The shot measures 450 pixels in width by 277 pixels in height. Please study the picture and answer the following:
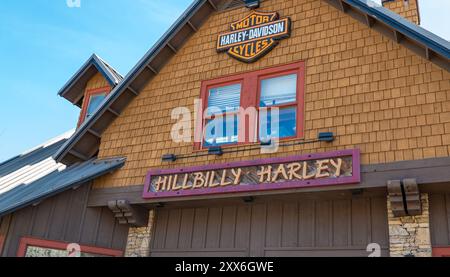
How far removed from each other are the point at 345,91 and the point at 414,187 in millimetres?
2598

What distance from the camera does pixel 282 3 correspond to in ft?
39.9

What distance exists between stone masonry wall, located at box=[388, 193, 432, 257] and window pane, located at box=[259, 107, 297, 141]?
2.87m

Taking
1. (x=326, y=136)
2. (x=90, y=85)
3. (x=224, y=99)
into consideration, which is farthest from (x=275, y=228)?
(x=90, y=85)

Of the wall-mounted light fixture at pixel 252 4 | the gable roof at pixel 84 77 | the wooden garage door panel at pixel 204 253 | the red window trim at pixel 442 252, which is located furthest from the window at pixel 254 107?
the gable roof at pixel 84 77

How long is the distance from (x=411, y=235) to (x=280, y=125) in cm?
361

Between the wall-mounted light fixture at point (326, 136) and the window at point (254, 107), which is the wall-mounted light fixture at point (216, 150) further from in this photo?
the wall-mounted light fixture at point (326, 136)

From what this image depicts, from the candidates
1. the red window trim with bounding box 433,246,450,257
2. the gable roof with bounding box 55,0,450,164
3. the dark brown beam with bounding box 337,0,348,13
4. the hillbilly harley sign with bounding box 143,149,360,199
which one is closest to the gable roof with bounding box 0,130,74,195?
the gable roof with bounding box 55,0,450,164

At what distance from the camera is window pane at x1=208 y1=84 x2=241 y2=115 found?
11727 millimetres

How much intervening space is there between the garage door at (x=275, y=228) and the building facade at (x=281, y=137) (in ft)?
0.09

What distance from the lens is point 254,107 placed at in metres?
11.3

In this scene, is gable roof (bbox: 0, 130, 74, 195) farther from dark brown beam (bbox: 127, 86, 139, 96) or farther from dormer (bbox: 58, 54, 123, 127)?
dark brown beam (bbox: 127, 86, 139, 96)

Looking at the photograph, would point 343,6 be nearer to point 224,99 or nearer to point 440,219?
point 224,99
